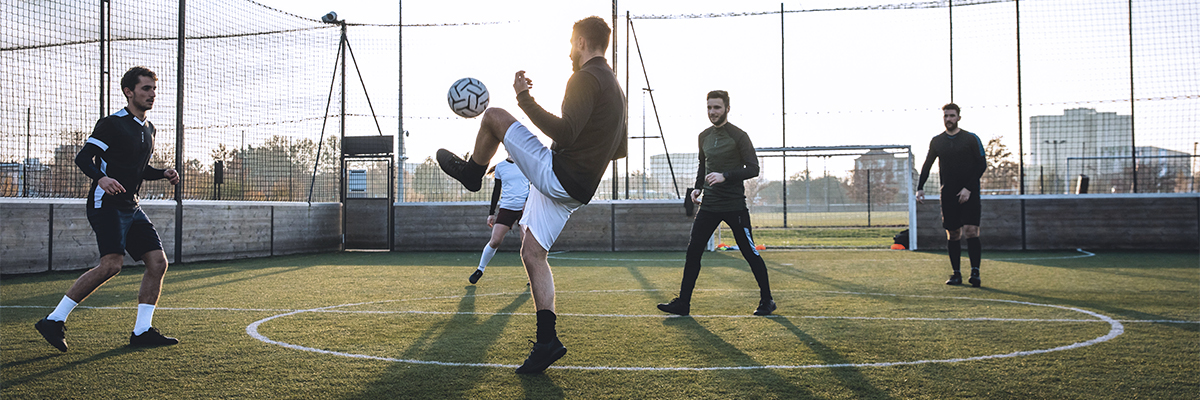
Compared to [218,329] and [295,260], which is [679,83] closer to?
[295,260]

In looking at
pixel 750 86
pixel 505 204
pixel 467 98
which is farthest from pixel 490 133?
pixel 750 86

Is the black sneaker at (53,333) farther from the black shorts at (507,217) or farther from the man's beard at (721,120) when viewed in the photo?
the man's beard at (721,120)

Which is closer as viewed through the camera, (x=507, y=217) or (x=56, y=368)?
(x=56, y=368)

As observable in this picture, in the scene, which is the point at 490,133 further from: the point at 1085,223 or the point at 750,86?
the point at 1085,223

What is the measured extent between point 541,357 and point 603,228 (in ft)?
35.8

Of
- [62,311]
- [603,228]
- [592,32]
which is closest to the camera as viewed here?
[592,32]

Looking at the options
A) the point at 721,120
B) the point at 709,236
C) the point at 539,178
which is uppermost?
the point at 721,120

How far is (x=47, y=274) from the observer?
9195mm

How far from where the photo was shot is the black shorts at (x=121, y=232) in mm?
4332

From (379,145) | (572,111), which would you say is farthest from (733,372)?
(379,145)

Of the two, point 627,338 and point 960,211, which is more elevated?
point 960,211

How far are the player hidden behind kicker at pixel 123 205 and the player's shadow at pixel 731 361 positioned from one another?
3186 mm

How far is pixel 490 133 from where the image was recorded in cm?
355

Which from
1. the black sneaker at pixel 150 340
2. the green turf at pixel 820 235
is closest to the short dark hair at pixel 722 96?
the black sneaker at pixel 150 340
